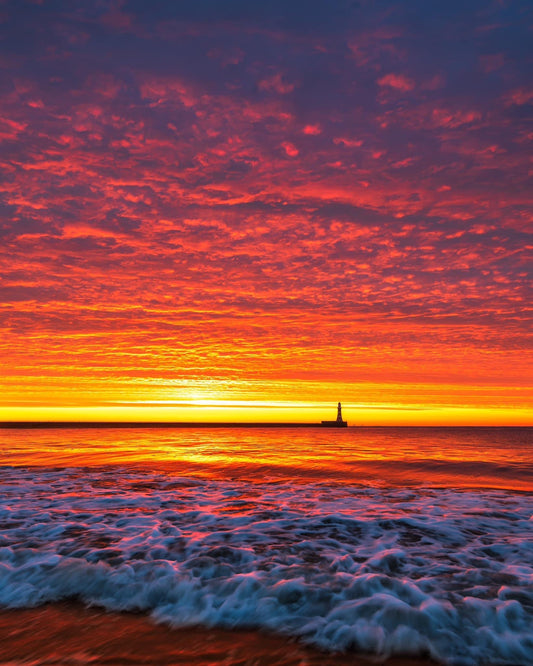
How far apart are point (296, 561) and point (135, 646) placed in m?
2.81

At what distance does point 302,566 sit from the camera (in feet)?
19.2

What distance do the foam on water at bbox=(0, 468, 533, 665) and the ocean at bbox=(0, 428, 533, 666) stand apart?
23 mm

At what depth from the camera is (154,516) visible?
8680mm

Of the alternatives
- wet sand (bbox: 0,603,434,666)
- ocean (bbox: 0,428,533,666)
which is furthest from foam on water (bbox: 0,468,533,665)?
wet sand (bbox: 0,603,434,666)

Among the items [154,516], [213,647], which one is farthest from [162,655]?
[154,516]

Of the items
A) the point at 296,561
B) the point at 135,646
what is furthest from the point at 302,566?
the point at 135,646

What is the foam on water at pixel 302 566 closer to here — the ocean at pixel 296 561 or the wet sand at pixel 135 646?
the ocean at pixel 296 561

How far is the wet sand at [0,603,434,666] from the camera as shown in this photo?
12.1 ft

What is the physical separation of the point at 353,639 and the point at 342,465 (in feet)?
48.9

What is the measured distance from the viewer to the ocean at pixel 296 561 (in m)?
4.34

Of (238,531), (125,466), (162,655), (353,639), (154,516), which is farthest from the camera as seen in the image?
(125,466)

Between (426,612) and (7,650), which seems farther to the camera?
(426,612)

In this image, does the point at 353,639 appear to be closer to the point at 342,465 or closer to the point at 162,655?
the point at 162,655

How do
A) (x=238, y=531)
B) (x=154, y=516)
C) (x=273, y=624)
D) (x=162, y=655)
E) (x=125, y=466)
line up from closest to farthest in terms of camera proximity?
1. (x=162, y=655)
2. (x=273, y=624)
3. (x=238, y=531)
4. (x=154, y=516)
5. (x=125, y=466)
